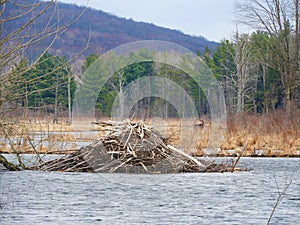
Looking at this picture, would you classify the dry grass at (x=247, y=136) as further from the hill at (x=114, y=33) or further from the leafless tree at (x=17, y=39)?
the hill at (x=114, y=33)

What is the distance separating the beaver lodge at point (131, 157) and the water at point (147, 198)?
1.90 ft

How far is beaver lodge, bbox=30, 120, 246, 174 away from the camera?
53.9 feet

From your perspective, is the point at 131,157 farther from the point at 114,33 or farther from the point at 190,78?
the point at 114,33

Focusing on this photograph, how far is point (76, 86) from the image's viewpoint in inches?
2288

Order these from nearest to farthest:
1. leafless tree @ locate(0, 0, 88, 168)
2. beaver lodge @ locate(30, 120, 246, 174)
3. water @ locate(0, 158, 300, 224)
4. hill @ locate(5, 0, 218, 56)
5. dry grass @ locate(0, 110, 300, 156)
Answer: leafless tree @ locate(0, 0, 88, 168)
water @ locate(0, 158, 300, 224)
beaver lodge @ locate(30, 120, 246, 174)
dry grass @ locate(0, 110, 300, 156)
hill @ locate(5, 0, 218, 56)

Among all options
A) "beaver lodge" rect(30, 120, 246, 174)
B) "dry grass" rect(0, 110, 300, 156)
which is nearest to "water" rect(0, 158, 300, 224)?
"beaver lodge" rect(30, 120, 246, 174)

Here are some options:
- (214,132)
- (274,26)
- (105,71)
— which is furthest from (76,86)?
(214,132)

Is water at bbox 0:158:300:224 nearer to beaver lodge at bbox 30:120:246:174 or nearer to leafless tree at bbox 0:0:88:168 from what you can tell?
beaver lodge at bbox 30:120:246:174

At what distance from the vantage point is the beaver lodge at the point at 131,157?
53.9ft

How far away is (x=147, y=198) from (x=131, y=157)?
4.44 m

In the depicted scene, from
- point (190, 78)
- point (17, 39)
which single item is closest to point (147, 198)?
point (17, 39)

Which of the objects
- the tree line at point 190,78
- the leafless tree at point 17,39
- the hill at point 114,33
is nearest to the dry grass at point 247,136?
the tree line at point 190,78

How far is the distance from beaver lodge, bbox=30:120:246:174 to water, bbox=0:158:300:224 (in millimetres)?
580

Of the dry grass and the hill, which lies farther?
the hill
